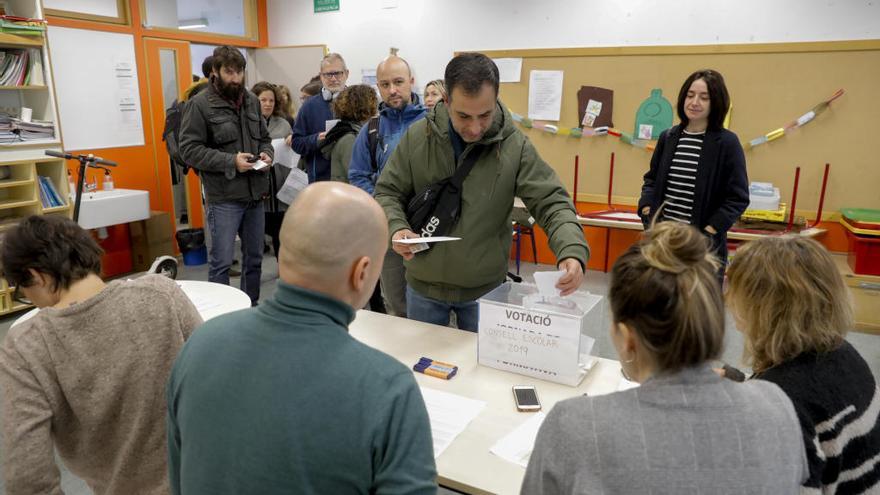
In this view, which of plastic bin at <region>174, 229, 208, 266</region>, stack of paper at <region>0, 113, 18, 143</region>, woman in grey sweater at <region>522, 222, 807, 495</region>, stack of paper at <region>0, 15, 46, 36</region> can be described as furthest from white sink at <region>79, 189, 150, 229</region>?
woman in grey sweater at <region>522, 222, 807, 495</region>

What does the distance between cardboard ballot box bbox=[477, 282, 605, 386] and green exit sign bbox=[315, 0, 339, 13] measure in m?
5.09

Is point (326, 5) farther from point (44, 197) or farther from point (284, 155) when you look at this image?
point (44, 197)

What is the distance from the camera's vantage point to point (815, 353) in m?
1.20

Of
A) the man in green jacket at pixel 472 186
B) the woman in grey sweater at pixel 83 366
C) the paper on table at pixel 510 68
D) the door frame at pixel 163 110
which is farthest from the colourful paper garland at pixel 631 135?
the woman in grey sweater at pixel 83 366

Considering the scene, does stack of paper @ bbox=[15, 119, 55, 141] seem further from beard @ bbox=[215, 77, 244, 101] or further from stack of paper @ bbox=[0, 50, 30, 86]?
→ beard @ bbox=[215, 77, 244, 101]

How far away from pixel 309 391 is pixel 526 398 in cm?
91

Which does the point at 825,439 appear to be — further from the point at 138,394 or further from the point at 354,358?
the point at 138,394

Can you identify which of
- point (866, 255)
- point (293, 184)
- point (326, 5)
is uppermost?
point (326, 5)

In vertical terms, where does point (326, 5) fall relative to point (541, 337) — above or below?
above

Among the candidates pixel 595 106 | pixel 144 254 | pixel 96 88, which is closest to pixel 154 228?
pixel 144 254

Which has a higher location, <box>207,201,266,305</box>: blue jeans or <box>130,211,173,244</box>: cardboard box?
<box>207,201,266,305</box>: blue jeans

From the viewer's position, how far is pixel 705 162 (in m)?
3.05

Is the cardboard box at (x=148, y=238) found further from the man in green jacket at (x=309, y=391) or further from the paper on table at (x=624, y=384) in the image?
the man in green jacket at (x=309, y=391)

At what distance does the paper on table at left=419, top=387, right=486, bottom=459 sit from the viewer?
1456mm
